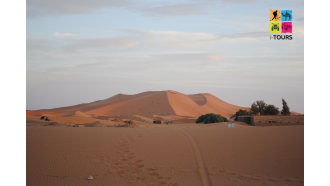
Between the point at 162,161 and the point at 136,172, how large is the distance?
1.29m

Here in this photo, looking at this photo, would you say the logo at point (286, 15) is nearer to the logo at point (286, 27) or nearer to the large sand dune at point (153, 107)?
the logo at point (286, 27)

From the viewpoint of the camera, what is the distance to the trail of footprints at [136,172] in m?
7.66

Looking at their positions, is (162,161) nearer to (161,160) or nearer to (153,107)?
(161,160)

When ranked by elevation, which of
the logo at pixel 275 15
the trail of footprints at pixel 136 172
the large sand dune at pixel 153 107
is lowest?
the large sand dune at pixel 153 107

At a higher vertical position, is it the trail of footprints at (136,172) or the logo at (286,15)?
the logo at (286,15)

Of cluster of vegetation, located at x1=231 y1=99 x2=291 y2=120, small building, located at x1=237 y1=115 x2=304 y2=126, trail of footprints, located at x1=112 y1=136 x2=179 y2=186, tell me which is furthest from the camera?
cluster of vegetation, located at x1=231 y1=99 x2=291 y2=120

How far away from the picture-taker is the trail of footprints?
302 inches

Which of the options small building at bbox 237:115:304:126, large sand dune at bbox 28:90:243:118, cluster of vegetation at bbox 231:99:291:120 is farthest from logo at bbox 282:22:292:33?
large sand dune at bbox 28:90:243:118

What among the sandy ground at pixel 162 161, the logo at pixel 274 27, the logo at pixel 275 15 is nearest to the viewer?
the sandy ground at pixel 162 161

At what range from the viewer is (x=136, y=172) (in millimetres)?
8391

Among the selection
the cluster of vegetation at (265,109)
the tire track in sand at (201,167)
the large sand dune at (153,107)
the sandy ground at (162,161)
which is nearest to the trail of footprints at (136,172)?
A: the sandy ground at (162,161)

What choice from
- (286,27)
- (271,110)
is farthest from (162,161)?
(271,110)

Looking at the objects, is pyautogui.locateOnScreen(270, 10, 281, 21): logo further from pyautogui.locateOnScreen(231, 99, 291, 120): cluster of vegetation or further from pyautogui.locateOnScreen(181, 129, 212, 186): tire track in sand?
pyautogui.locateOnScreen(231, 99, 291, 120): cluster of vegetation

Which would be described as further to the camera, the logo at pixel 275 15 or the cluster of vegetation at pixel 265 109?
the cluster of vegetation at pixel 265 109
